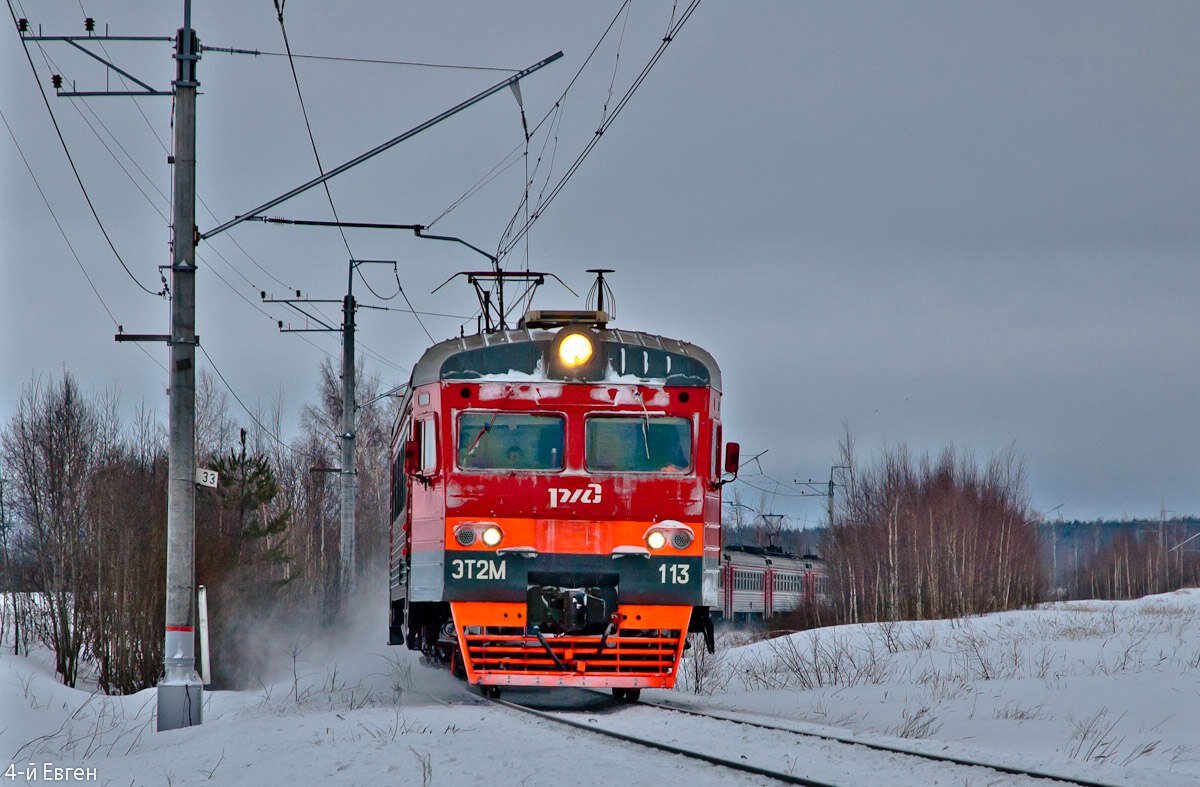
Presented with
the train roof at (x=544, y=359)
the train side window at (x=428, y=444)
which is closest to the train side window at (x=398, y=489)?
the train side window at (x=428, y=444)

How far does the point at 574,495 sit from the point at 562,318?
1.78m

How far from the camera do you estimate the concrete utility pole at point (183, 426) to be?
541 inches

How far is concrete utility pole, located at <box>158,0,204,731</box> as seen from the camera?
13.8m

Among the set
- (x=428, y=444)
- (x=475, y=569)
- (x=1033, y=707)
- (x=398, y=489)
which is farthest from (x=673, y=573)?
(x=398, y=489)

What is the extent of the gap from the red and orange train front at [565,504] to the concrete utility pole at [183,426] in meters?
2.46

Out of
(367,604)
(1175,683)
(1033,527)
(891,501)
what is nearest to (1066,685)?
(1175,683)

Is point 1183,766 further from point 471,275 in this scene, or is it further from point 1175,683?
point 471,275

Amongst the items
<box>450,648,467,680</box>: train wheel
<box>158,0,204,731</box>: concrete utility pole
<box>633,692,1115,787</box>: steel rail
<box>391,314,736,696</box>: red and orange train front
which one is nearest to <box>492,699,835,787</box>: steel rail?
<box>391,314,736,696</box>: red and orange train front

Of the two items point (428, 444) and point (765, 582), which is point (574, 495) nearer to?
point (428, 444)

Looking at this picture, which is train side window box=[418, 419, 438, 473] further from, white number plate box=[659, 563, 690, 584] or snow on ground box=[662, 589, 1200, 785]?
snow on ground box=[662, 589, 1200, 785]

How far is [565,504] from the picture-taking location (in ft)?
41.4

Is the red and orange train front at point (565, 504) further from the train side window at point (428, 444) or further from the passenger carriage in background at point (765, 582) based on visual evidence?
the passenger carriage in background at point (765, 582)

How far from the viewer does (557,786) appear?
7.94 metres

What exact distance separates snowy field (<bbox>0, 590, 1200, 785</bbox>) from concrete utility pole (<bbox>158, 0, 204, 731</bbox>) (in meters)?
0.56
